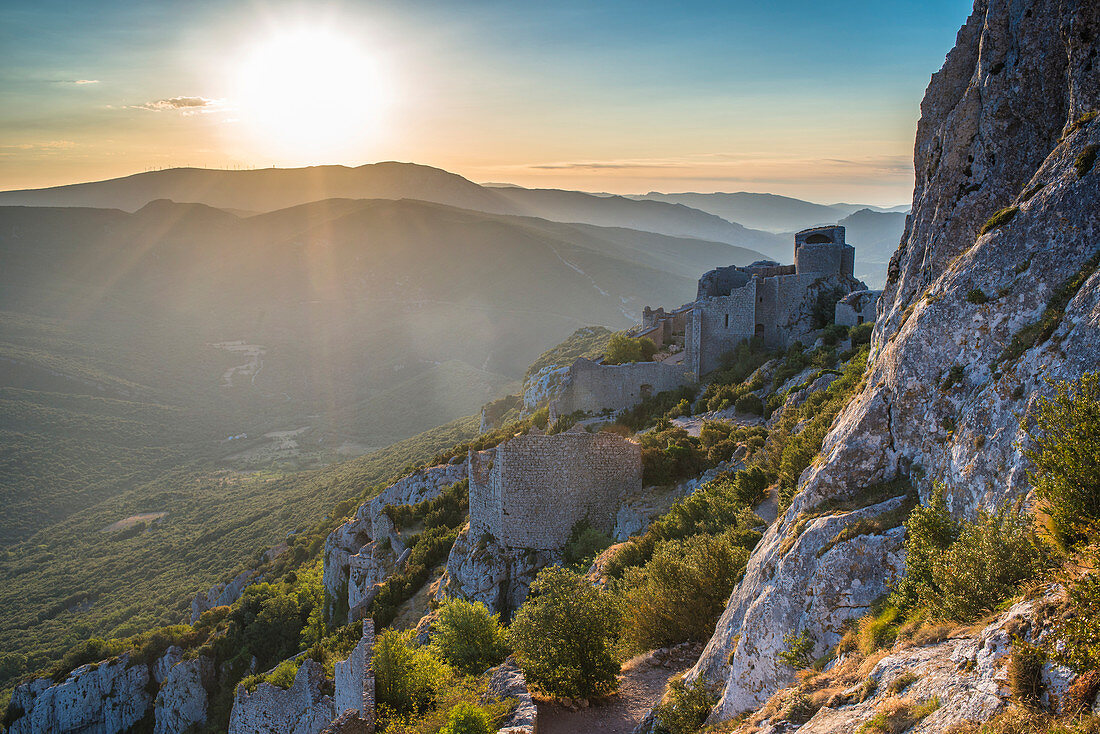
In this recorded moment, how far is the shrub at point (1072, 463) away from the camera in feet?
17.0

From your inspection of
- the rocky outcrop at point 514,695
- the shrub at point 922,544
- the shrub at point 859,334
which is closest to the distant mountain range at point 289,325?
the shrub at point 859,334

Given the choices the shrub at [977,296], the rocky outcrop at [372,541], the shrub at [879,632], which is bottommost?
the rocky outcrop at [372,541]

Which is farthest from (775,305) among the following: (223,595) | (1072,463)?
(223,595)

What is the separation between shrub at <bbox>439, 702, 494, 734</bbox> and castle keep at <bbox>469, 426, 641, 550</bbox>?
9921mm

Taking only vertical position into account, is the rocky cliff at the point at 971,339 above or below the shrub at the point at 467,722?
above

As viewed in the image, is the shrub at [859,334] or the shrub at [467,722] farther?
the shrub at [859,334]

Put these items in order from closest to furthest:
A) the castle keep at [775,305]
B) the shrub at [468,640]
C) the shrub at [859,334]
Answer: the shrub at [468,640] → the shrub at [859,334] → the castle keep at [775,305]

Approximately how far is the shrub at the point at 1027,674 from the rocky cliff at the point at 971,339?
2213 mm

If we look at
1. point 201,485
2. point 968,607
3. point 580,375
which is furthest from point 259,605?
point 201,485

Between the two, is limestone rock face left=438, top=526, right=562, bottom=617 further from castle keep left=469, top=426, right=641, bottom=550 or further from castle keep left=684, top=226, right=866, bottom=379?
castle keep left=684, top=226, right=866, bottom=379

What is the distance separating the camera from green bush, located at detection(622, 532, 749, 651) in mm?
12797

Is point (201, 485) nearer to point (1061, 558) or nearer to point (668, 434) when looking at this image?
point (668, 434)

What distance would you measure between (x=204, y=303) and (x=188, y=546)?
126379mm

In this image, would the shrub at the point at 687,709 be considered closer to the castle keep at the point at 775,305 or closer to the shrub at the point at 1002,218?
the shrub at the point at 1002,218
